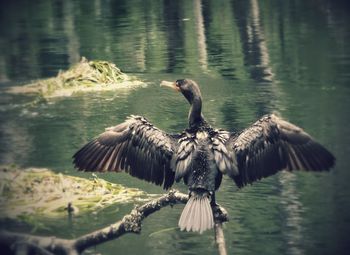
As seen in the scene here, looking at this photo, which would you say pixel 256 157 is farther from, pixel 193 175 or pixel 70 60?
pixel 70 60

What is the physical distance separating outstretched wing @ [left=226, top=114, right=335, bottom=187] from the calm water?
31.3 inches

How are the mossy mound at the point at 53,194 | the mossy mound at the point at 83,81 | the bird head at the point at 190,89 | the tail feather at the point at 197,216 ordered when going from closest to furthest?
the tail feather at the point at 197,216 → the bird head at the point at 190,89 → the mossy mound at the point at 53,194 → the mossy mound at the point at 83,81

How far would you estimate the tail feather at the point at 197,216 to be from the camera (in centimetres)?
731

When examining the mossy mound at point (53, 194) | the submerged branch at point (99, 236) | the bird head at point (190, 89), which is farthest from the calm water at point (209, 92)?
the bird head at point (190, 89)

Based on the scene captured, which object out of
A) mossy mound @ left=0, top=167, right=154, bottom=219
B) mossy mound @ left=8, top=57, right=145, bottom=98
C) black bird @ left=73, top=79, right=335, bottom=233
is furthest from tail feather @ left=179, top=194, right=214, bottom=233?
mossy mound @ left=8, top=57, right=145, bottom=98

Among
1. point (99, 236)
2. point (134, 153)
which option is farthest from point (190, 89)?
point (99, 236)

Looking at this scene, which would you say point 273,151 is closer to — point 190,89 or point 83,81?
point 190,89

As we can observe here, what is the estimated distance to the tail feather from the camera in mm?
7309

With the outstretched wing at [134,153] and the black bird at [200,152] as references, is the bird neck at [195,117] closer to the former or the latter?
the black bird at [200,152]

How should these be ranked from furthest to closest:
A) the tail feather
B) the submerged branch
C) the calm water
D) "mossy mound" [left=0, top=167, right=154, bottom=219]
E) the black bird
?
"mossy mound" [left=0, top=167, right=154, bottom=219]
the calm water
the black bird
the submerged branch
the tail feather

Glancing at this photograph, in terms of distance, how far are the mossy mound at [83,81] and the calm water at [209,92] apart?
44 cm

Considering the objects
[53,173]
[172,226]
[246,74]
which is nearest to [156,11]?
[246,74]

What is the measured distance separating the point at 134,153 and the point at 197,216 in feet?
4.10

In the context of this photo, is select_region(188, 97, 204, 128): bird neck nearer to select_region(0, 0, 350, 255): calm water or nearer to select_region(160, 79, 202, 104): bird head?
select_region(160, 79, 202, 104): bird head
